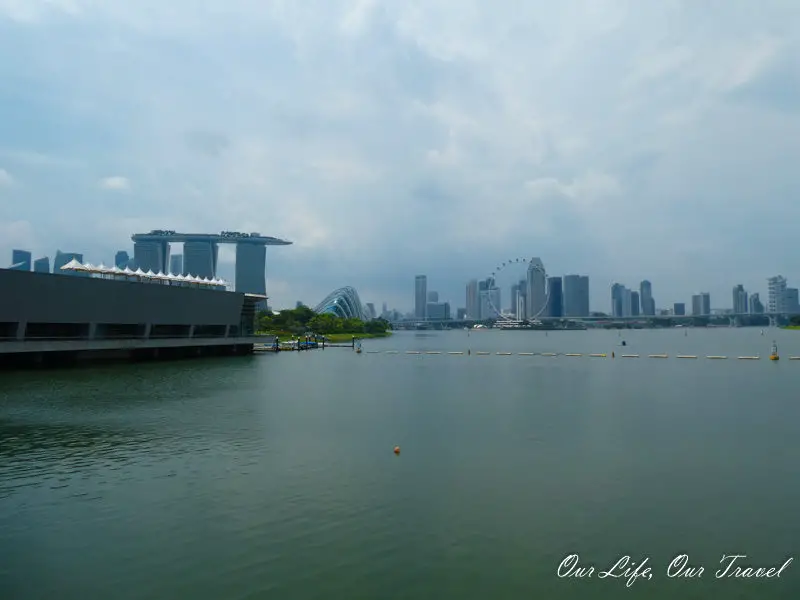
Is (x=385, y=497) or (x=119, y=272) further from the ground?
(x=119, y=272)

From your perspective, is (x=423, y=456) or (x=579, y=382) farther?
(x=579, y=382)

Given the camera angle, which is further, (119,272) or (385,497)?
(119,272)

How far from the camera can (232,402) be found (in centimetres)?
3525

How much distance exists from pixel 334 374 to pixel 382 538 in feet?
148

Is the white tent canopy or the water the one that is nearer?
the water

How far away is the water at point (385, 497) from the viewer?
36.6 feet

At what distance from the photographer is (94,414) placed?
97.8 feet

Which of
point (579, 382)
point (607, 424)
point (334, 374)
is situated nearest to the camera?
point (607, 424)

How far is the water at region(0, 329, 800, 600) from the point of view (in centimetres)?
1116

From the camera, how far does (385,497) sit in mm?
16125

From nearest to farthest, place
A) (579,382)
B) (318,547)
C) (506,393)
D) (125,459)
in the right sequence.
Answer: (318,547)
(125,459)
(506,393)
(579,382)

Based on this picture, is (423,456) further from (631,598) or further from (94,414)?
(94,414)

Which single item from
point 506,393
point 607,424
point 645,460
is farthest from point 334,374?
point 645,460

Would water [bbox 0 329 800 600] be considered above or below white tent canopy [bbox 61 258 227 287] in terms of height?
below
